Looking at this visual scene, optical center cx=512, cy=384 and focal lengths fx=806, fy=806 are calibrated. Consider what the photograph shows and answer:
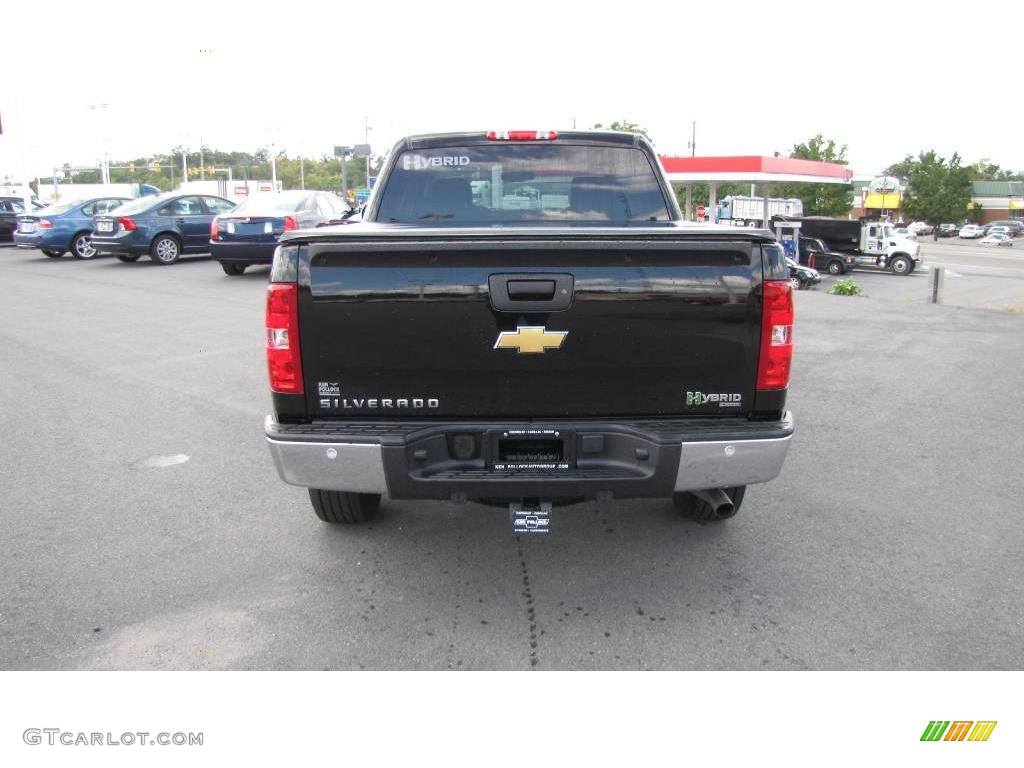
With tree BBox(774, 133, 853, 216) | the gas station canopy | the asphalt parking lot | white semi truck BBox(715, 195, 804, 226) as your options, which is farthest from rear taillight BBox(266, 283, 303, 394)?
tree BBox(774, 133, 853, 216)

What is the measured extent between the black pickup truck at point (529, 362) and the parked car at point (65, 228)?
1905 centimetres

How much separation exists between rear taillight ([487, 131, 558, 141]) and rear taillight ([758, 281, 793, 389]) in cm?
212

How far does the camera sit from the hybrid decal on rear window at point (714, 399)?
3.40m

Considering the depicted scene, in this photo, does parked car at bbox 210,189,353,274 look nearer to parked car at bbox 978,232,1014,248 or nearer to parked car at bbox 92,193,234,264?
parked car at bbox 92,193,234,264

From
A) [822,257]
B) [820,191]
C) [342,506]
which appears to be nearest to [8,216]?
[342,506]

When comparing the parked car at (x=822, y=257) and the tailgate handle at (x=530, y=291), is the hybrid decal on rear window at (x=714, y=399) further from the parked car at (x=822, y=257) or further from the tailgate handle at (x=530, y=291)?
the parked car at (x=822, y=257)

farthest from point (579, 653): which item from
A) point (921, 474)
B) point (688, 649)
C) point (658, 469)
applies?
point (921, 474)

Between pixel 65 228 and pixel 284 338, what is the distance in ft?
65.6

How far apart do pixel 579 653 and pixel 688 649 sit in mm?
447

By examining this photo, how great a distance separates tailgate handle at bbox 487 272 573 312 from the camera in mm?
3234

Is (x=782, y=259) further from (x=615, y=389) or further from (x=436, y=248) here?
(x=436, y=248)

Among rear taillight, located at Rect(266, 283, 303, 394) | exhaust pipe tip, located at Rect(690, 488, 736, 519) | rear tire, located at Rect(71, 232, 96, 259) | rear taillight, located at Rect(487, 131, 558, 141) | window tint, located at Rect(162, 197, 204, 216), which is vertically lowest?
exhaust pipe tip, located at Rect(690, 488, 736, 519)

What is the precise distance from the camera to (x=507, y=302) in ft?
10.6

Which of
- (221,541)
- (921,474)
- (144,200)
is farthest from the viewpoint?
(144,200)
